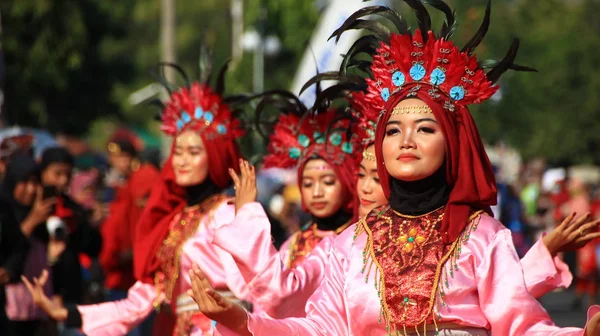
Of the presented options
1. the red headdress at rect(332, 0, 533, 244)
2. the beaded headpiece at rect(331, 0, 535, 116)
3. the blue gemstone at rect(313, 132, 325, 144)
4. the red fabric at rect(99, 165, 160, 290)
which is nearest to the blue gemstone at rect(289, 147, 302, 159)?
the blue gemstone at rect(313, 132, 325, 144)

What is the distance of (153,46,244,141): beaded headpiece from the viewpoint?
26.2ft

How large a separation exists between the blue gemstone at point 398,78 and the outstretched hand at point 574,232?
2.97 feet

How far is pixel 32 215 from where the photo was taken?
365 inches

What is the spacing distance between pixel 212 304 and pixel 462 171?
1.10 m

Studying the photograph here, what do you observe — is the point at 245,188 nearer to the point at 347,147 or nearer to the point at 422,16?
the point at 422,16

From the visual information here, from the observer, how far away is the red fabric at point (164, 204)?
7.83m

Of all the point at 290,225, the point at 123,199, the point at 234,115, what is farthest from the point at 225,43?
the point at 234,115

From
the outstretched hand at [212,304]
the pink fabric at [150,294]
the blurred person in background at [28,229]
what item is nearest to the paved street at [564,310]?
the blurred person in background at [28,229]

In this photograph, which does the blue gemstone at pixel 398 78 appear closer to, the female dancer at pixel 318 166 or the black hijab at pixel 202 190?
the female dancer at pixel 318 166

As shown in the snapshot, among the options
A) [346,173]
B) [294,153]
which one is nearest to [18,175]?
[294,153]

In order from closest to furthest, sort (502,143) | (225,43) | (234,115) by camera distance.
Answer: (234,115) < (502,143) < (225,43)

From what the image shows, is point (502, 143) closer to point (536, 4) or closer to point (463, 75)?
point (536, 4)

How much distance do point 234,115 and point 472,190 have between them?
11.0 ft

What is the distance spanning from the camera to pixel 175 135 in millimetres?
8070
